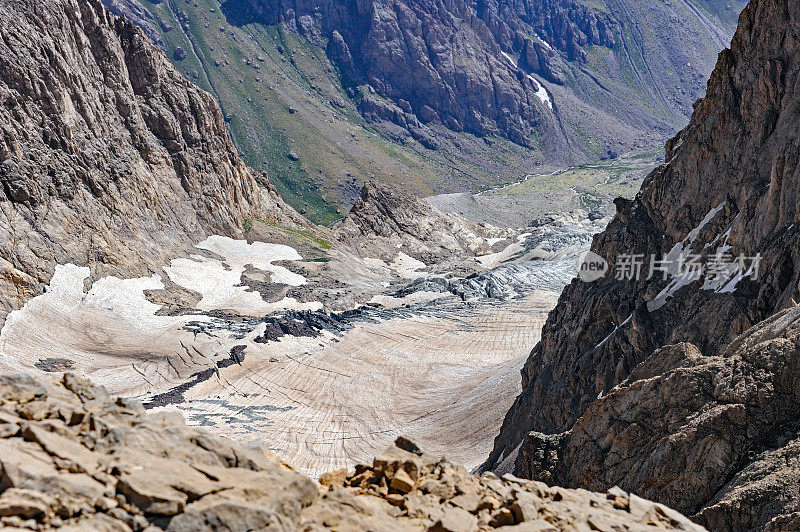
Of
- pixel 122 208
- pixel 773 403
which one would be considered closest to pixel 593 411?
pixel 773 403

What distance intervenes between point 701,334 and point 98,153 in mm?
95324

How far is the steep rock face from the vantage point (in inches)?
3388

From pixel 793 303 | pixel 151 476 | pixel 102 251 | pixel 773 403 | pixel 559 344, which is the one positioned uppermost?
pixel 793 303

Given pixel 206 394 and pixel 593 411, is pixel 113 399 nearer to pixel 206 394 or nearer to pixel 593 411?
pixel 593 411

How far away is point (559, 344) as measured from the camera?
153 ft

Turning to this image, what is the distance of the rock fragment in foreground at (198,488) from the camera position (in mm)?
10667

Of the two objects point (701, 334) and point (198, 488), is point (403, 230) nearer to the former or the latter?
point (701, 334)

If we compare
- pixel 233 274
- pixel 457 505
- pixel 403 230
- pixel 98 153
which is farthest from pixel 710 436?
pixel 403 230

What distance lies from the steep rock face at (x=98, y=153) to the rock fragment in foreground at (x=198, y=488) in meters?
71.0

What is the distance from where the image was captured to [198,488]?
37.6 feet

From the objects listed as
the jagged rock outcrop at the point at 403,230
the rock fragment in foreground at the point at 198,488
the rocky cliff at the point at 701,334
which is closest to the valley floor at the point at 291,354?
the rocky cliff at the point at 701,334

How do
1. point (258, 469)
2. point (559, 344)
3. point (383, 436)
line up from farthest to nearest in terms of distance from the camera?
point (383, 436), point (559, 344), point (258, 469)

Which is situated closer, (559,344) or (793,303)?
(793,303)

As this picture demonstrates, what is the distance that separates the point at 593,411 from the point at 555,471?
8.80 feet
